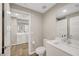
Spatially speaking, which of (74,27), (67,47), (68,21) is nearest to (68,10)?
(68,21)

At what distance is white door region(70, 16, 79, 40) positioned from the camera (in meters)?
1.12

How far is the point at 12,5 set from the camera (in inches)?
44.1

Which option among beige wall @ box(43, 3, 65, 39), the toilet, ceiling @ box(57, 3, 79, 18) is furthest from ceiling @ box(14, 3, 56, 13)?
the toilet

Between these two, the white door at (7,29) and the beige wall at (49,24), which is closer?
the white door at (7,29)

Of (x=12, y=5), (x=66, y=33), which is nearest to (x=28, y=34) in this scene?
(x=12, y=5)

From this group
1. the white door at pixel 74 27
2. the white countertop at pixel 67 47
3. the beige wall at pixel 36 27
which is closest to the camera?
Result: the white countertop at pixel 67 47

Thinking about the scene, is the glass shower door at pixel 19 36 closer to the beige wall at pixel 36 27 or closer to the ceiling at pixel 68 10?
the beige wall at pixel 36 27

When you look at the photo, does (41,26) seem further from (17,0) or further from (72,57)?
(72,57)

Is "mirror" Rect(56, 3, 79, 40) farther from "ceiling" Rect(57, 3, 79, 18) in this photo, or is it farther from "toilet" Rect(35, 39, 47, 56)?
"toilet" Rect(35, 39, 47, 56)

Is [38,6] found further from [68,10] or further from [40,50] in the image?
[40,50]

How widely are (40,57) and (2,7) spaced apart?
38.7 inches

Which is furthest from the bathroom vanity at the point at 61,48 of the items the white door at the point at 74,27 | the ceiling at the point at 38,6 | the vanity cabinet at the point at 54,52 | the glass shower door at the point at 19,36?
the ceiling at the point at 38,6

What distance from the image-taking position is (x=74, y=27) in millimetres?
1156

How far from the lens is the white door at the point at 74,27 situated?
112cm
